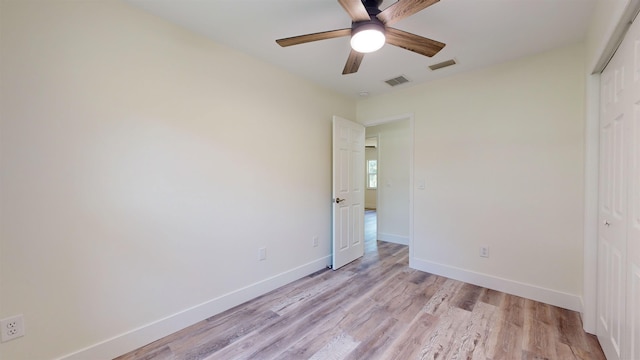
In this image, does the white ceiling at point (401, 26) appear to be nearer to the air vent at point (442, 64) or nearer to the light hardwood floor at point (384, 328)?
the air vent at point (442, 64)

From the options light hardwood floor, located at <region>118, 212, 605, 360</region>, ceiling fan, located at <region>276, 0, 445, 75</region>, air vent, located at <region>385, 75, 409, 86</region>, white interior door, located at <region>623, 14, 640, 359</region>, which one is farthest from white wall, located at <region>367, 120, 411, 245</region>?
white interior door, located at <region>623, 14, 640, 359</region>

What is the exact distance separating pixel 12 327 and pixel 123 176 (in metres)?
0.96

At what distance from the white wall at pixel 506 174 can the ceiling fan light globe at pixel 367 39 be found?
5.76 feet

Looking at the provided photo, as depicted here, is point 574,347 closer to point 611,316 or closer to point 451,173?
point 611,316

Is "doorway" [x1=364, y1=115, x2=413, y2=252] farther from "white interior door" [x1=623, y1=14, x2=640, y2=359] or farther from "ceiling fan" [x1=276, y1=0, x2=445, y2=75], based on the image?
"white interior door" [x1=623, y1=14, x2=640, y2=359]

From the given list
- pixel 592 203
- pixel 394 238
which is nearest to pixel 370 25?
pixel 592 203

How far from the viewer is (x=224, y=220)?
225 cm

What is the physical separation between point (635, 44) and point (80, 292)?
3.39 m

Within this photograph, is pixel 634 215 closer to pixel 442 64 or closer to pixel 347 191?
pixel 442 64

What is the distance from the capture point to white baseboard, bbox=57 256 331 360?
1589 millimetres

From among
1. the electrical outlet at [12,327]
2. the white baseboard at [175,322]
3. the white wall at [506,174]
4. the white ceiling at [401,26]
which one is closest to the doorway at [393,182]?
the white wall at [506,174]

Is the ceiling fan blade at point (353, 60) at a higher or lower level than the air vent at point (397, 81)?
lower

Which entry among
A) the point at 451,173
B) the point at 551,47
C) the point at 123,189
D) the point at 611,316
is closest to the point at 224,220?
the point at 123,189

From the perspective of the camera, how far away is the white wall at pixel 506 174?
7.33 feet
